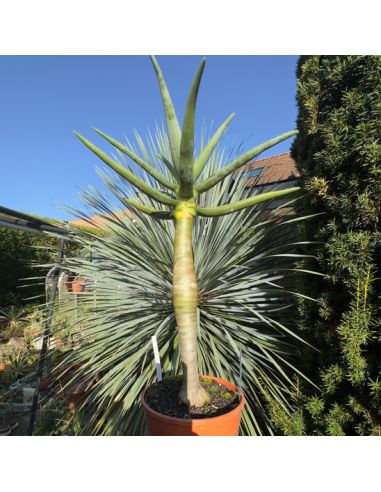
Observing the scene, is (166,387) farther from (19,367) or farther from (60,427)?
(19,367)

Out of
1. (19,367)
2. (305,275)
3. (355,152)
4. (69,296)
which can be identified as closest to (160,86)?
(355,152)

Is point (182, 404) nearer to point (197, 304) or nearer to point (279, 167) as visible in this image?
point (197, 304)

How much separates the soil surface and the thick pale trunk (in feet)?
0.34

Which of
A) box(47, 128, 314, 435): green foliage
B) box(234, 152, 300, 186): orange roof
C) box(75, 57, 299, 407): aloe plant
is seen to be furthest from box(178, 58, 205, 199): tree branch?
box(234, 152, 300, 186): orange roof

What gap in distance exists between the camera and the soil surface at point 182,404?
923 millimetres

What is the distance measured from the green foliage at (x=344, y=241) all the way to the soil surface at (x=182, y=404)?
0.45 meters

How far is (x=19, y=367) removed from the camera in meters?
3.38

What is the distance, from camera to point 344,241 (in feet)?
3.69

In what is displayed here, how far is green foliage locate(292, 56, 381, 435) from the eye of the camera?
1032mm

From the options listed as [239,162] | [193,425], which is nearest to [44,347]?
[193,425]

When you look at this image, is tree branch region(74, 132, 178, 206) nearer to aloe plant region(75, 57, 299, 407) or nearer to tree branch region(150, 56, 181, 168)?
aloe plant region(75, 57, 299, 407)

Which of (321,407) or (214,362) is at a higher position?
(214,362)

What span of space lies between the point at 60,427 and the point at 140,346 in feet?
3.93

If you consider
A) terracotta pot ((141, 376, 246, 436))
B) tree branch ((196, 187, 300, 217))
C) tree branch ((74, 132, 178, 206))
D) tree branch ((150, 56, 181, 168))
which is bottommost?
terracotta pot ((141, 376, 246, 436))
